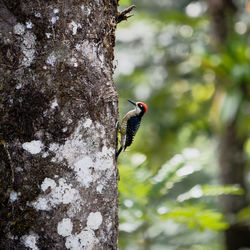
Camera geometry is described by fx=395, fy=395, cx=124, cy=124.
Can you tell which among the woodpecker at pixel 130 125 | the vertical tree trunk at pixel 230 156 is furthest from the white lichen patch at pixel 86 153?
the vertical tree trunk at pixel 230 156

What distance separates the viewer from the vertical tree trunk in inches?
273

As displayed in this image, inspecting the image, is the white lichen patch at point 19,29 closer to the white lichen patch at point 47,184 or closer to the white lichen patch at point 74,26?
the white lichen patch at point 74,26

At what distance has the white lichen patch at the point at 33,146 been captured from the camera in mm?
1527

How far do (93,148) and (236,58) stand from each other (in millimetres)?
5774

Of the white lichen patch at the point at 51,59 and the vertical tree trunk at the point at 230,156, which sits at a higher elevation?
the vertical tree trunk at the point at 230,156

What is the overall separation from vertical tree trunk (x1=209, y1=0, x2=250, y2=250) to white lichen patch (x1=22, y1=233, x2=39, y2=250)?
234 inches

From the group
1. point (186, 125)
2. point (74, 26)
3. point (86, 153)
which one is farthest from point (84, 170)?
point (186, 125)

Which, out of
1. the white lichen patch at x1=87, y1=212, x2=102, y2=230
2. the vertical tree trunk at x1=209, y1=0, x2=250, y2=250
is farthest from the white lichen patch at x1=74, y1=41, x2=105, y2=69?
the vertical tree trunk at x1=209, y1=0, x2=250, y2=250

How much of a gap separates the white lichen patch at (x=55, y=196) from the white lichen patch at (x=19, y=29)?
23.1 inches

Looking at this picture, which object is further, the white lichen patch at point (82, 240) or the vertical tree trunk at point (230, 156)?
the vertical tree trunk at point (230, 156)

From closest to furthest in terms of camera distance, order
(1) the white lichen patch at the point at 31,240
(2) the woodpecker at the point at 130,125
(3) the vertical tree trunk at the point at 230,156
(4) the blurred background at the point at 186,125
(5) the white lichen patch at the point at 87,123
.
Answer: (1) the white lichen patch at the point at 31,240
(5) the white lichen patch at the point at 87,123
(2) the woodpecker at the point at 130,125
(4) the blurred background at the point at 186,125
(3) the vertical tree trunk at the point at 230,156

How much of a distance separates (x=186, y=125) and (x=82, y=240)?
25.5 feet

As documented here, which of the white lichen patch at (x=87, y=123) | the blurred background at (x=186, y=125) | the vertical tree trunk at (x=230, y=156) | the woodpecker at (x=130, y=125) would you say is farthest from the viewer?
the vertical tree trunk at (x=230, y=156)

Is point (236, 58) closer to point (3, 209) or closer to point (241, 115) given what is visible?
point (241, 115)
